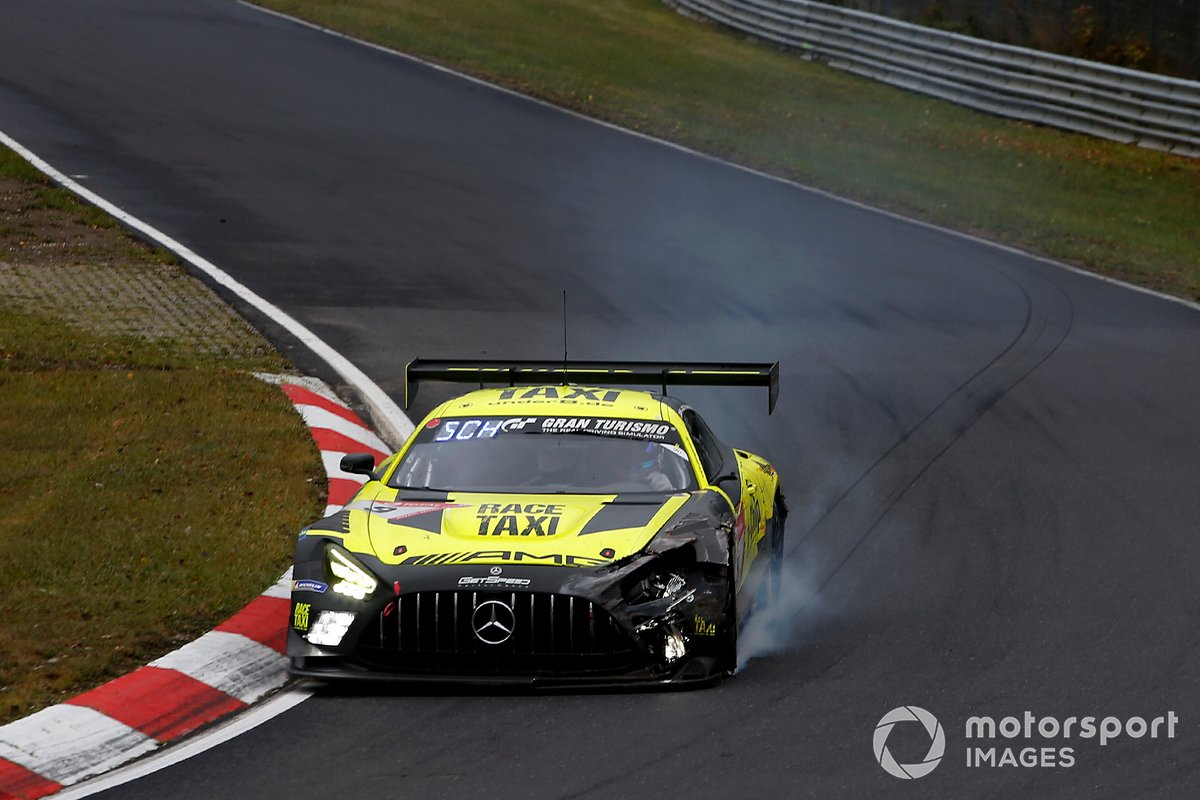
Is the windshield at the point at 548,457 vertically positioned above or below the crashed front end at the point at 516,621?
above

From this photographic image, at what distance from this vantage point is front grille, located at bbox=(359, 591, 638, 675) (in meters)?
7.71

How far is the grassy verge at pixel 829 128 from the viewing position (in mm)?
23156

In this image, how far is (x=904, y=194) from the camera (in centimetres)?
2434

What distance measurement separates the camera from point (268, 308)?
16.5 metres

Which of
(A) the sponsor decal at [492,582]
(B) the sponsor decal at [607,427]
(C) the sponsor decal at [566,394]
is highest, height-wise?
(C) the sponsor decal at [566,394]

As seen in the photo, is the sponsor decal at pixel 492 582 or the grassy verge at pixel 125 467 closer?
the sponsor decal at pixel 492 582

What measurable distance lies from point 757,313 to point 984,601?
802 cm

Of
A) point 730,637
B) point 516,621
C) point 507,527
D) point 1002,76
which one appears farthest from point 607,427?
Result: point 1002,76

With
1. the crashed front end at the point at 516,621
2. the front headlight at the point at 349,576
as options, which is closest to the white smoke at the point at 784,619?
the crashed front end at the point at 516,621

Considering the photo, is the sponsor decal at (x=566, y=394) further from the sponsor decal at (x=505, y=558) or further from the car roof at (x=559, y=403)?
the sponsor decal at (x=505, y=558)

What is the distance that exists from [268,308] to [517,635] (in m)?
9.37

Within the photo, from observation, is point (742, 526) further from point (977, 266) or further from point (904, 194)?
point (904, 194)

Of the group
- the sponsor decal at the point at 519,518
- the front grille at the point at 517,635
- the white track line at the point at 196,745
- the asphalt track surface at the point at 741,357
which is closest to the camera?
the white track line at the point at 196,745

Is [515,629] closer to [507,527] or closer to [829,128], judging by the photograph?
[507,527]
